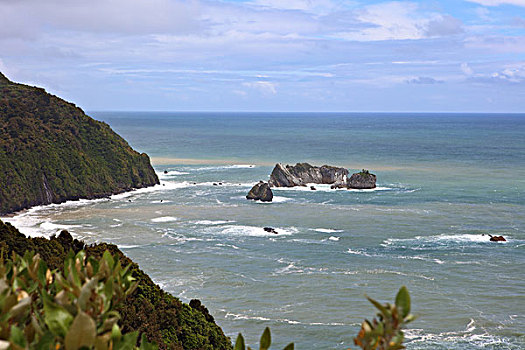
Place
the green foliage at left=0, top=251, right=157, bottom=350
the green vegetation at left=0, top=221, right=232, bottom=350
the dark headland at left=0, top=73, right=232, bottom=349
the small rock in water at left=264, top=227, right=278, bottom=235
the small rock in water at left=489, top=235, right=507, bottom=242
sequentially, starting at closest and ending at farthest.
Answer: the green foliage at left=0, top=251, right=157, bottom=350 → the green vegetation at left=0, top=221, right=232, bottom=350 → the small rock in water at left=489, top=235, right=507, bottom=242 → the small rock in water at left=264, top=227, right=278, bottom=235 → the dark headland at left=0, top=73, right=232, bottom=349

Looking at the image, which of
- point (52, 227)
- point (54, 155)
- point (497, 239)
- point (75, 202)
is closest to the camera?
point (497, 239)

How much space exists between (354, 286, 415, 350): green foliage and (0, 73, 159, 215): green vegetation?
7830 cm

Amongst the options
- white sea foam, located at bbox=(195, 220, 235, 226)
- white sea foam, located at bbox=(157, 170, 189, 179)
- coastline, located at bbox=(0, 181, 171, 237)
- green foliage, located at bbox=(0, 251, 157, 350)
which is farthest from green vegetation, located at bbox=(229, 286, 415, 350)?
white sea foam, located at bbox=(157, 170, 189, 179)

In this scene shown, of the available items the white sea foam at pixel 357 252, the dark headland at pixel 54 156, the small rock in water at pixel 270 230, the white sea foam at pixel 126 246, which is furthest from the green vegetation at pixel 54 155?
the white sea foam at pixel 357 252

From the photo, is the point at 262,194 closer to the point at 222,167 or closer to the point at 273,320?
the point at 222,167

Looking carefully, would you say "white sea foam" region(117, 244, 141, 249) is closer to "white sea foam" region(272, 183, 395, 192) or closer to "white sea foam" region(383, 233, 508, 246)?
"white sea foam" region(383, 233, 508, 246)

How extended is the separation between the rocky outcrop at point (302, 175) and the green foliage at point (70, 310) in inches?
3617

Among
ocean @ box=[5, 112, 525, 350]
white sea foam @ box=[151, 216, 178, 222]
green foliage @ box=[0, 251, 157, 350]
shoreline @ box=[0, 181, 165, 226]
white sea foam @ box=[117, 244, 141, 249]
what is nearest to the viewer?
green foliage @ box=[0, 251, 157, 350]

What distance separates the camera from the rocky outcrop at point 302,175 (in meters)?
99.1

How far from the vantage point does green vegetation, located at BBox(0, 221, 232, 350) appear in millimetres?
27250

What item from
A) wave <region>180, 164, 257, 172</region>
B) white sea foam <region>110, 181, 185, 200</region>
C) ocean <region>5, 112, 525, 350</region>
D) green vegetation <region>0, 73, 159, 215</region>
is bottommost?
ocean <region>5, 112, 525, 350</region>

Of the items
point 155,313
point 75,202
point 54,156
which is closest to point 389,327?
point 155,313

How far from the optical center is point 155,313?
28.7m

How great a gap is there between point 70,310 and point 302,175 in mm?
95453
